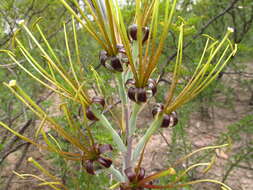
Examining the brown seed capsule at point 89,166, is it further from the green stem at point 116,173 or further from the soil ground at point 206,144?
the soil ground at point 206,144

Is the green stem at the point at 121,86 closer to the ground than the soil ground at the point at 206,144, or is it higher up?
higher up

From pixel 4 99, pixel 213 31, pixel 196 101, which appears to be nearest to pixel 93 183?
pixel 4 99

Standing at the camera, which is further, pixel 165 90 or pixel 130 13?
pixel 165 90

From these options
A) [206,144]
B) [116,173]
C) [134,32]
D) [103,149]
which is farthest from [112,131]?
[206,144]

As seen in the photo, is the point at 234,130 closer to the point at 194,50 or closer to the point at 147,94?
the point at 194,50

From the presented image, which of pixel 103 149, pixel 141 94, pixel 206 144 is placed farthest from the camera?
pixel 206 144

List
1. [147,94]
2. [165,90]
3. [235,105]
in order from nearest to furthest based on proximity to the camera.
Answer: [147,94] → [165,90] → [235,105]

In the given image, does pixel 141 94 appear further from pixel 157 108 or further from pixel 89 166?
pixel 89 166

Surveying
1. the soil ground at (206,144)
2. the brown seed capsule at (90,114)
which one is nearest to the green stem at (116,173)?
the brown seed capsule at (90,114)

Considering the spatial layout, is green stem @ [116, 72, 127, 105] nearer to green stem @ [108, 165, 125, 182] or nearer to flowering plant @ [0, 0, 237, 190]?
flowering plant @ [0, 0, 237, 190]

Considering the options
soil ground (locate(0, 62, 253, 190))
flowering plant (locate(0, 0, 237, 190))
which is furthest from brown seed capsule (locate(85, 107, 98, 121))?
soil ground (locate(0, 62, 253, 190))

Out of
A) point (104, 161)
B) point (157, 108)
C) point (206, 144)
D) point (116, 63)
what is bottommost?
point (206, 144)
